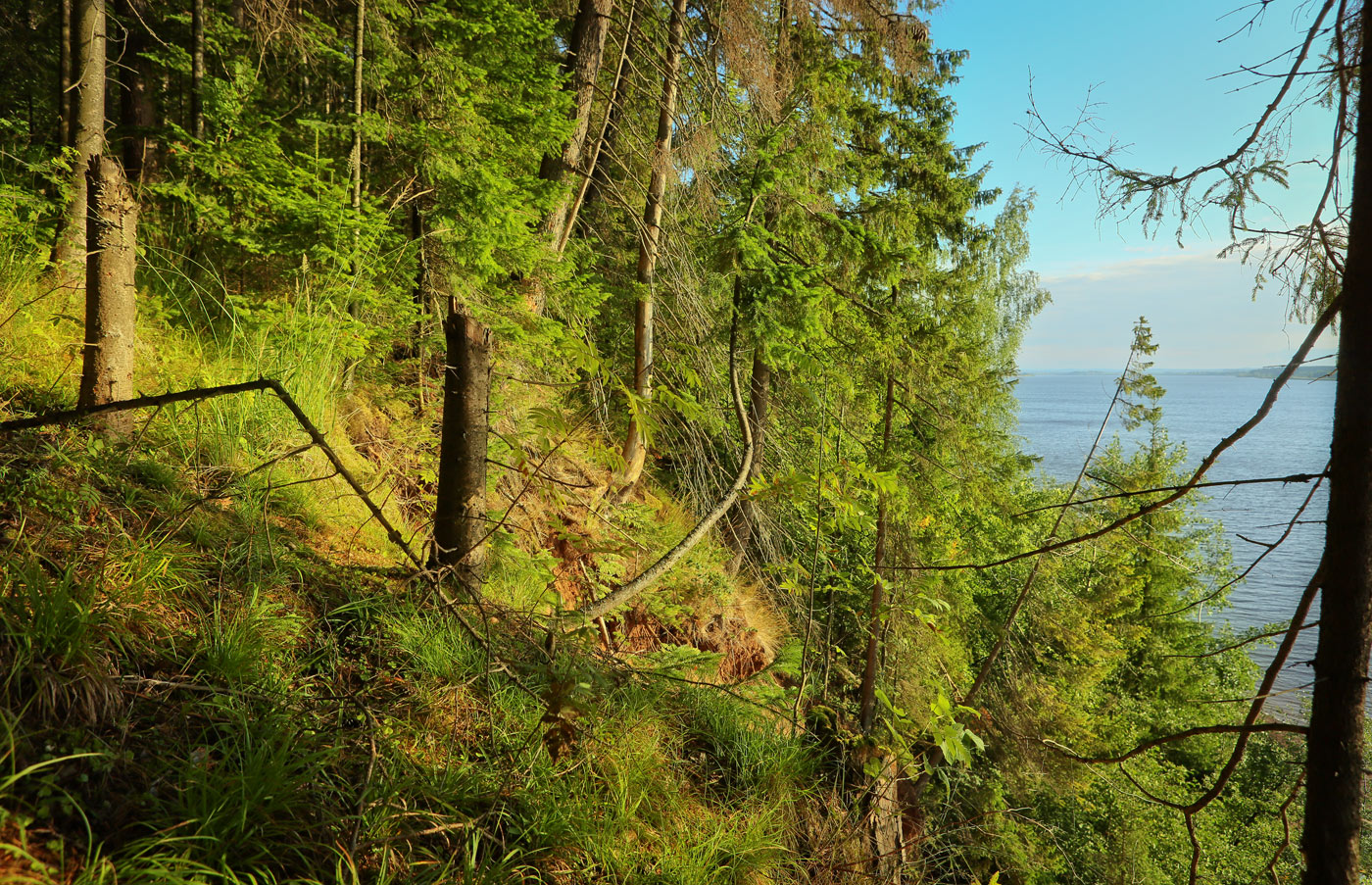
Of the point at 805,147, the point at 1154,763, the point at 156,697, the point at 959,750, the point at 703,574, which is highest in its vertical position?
the point at 805,147

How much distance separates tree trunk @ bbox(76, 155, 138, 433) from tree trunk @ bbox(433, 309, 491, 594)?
152 cm

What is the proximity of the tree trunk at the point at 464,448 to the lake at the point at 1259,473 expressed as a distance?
8.16ft

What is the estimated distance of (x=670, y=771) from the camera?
2639 millimetres

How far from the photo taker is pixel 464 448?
2732 millimetres

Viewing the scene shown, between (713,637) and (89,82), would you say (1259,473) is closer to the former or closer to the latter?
(713,637)

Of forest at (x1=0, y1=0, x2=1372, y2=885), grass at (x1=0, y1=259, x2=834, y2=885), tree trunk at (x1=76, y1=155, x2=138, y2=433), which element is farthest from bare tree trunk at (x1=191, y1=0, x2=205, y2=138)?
tree trunk at (x1=76, y1=155, x2=138, y2=433)

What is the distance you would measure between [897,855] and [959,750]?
5.25 feet

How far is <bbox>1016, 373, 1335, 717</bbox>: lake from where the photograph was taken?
3.57 m

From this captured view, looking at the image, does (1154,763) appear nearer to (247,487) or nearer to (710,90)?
(710,90)

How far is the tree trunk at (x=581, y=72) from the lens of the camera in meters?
6.19

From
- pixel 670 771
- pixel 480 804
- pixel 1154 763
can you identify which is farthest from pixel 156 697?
pixel 1154 763

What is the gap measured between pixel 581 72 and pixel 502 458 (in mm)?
3952

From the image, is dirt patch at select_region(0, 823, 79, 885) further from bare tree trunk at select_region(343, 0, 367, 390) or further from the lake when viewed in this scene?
bare tree trunk at select_region(343, 0, 367, 390)

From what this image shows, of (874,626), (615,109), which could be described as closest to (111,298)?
(615,109)
